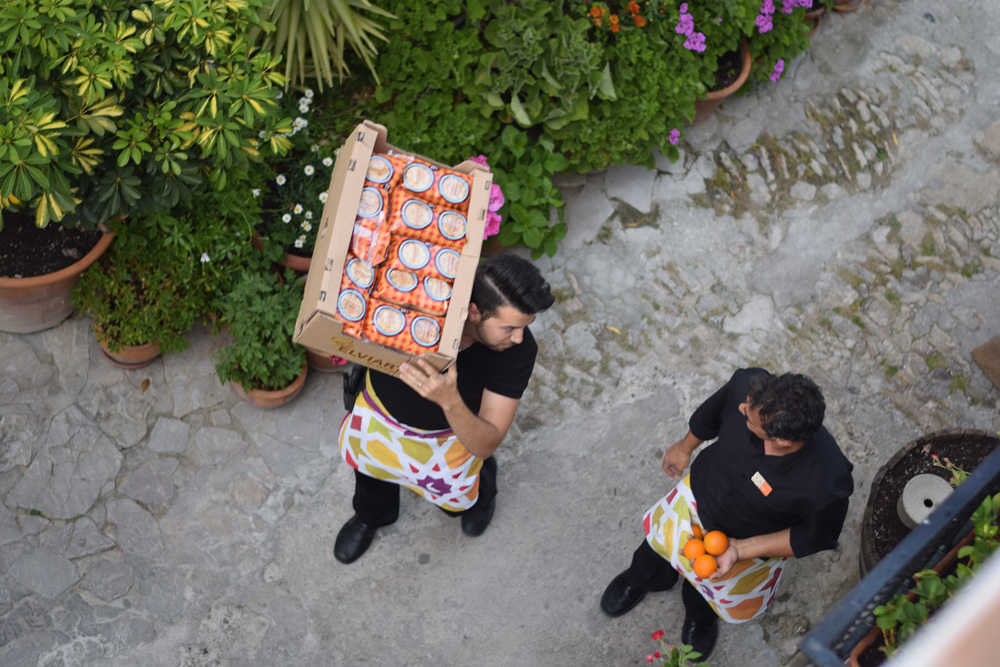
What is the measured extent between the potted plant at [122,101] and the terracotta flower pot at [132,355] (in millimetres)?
796

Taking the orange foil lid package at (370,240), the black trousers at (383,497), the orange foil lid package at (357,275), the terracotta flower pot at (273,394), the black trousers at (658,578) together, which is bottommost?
the terracotta flower pot at (273,394)

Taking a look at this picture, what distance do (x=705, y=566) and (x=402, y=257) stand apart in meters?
1.64

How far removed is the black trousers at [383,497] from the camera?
12.4 ft

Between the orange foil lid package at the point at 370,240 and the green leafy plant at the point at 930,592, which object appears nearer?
the green leafy plant at the point at 930,592

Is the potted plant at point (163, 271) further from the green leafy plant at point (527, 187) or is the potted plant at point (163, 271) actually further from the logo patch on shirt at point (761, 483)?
the logo patch on shirt at point (761, 483)

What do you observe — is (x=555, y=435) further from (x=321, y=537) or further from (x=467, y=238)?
(x=467, y=238)

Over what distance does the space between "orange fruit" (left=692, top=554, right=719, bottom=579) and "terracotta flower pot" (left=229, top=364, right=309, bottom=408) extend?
2.25 metres

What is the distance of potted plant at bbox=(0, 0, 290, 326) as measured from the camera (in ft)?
9.16

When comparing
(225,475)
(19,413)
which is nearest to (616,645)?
(225,475)

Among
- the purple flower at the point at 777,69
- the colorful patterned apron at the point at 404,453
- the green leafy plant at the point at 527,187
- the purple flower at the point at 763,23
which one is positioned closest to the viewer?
the colorful patterned apron at the point at 404,453

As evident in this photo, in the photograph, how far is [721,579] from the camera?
10.6ft

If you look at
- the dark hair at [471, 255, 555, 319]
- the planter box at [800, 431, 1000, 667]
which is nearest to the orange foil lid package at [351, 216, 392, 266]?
the dark hair at [471, 255, 555, 319]

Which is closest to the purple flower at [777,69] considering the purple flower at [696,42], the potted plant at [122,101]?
the purple flower at [696,42]

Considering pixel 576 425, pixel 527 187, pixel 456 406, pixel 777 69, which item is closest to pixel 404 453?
pixel 456 406
